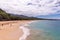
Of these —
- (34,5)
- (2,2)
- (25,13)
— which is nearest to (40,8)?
(34,5)

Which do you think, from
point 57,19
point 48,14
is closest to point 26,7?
point 48,14

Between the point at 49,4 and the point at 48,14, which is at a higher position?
the point at 49,4

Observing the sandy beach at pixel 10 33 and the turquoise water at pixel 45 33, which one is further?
the turquoise water at pixel 45 33

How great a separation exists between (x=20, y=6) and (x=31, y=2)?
1.26 feet

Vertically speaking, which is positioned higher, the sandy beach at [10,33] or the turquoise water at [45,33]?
the sandy beach at [10,33]

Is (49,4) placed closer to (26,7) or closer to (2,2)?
(26,7)

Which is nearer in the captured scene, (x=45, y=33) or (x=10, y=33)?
(x=10, y=33)

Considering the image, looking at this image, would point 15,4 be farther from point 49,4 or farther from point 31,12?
point 49,4

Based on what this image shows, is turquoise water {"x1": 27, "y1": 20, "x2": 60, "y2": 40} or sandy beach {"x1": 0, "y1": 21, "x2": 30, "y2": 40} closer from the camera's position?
sandy beach {"x1": 0, "y1": 21, "x2": 30, "y2": 40}

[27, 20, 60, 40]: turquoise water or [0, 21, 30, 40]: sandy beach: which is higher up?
[0, 21, 30, 40]: sandy beach

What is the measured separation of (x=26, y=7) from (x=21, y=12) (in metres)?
0.26

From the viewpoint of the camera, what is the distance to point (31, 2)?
4832 mm

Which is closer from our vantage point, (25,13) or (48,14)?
(48,14)

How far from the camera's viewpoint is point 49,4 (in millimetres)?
4715
